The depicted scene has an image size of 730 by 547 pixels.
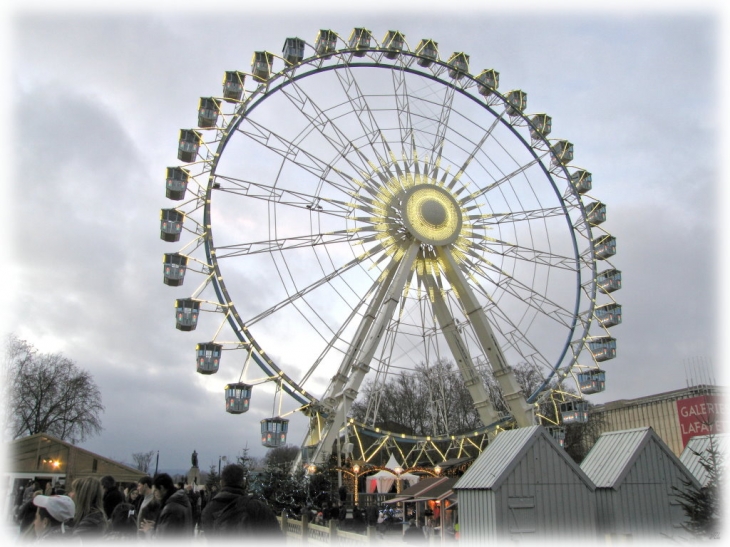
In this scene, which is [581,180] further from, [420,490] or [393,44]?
[420,490]

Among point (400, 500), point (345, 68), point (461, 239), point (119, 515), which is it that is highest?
point (345, 68)

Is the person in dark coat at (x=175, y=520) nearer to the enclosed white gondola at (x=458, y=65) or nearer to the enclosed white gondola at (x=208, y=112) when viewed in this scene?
the enclosed white gondola at (x=208, y=112)

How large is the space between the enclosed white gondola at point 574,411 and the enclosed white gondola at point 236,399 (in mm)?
15560

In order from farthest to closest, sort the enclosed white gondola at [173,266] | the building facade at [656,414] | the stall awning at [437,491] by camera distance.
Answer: the building facade at [656,414] → the enclosed white gondola at [173,266] → the stall awning at [437,491]

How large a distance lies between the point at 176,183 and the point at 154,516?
59.8 ft

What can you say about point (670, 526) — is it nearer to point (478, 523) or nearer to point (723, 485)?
point (723, 485)

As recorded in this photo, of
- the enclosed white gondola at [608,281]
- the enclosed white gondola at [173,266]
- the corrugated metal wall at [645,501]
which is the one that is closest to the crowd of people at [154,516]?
the corrugated metal wall at [645,501]

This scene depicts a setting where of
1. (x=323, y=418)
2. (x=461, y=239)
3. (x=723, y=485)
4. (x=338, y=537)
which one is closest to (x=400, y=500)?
(x=323, y=418)

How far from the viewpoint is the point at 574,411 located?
2875 centimetres

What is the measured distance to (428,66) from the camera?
29672 millimetres

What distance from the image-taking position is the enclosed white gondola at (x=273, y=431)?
21.7 m

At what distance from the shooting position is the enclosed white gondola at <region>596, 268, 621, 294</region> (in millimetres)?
30359

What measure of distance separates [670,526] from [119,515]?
8.72 m

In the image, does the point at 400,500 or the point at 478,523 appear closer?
the point at 478,523
